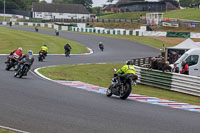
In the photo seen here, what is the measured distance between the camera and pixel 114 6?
7461 inches

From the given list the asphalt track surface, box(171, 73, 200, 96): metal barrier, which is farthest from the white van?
the asphalt track surface

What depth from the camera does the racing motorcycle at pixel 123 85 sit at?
1449 centimetres

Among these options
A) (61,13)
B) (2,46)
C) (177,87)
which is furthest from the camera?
(61,13)

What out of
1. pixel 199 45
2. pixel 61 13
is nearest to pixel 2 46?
pixel 199 45

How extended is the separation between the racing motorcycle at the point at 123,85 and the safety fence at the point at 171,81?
495cm

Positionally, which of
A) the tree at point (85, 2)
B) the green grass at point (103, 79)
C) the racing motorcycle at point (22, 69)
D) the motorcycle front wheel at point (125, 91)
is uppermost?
the tree at point (85, 2)

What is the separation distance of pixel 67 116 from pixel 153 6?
430 ft

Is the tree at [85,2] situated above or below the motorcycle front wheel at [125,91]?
above

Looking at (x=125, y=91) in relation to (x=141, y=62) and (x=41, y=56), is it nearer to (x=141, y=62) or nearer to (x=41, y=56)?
(x=141, y=62)

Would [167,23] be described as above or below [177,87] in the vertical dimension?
above

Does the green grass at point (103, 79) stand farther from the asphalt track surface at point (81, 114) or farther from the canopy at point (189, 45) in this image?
the canopy at point (189, 45)

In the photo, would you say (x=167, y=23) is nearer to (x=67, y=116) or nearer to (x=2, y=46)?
(x=2, y=46)

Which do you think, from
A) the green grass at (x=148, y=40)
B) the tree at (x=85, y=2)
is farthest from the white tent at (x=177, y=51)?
the tree at (x=85, y=2)

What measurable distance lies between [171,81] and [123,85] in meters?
6.10
